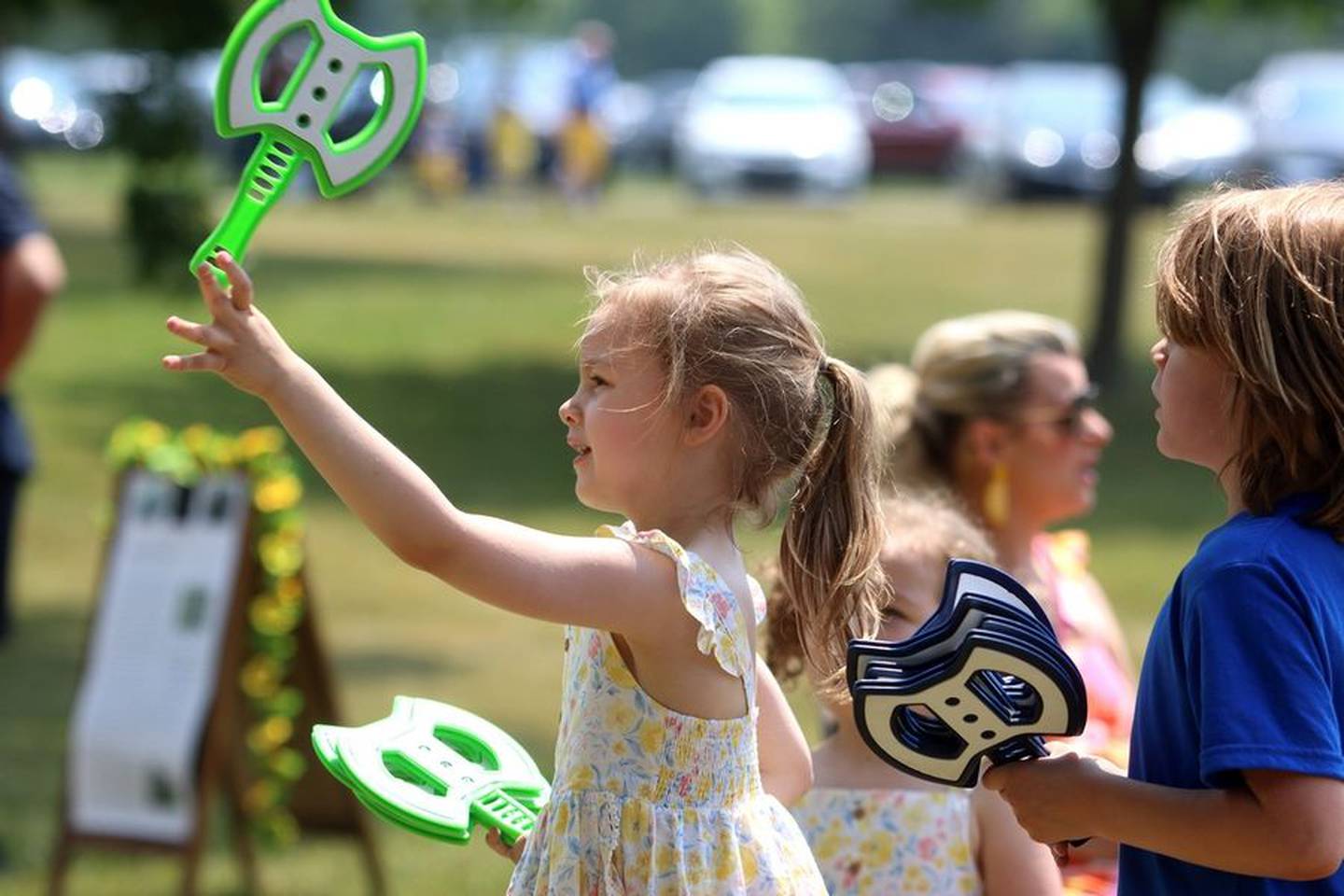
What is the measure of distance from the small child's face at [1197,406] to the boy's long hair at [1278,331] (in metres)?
0.01

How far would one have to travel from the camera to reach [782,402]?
2.43 metres

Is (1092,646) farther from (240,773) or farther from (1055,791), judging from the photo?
(240,773)

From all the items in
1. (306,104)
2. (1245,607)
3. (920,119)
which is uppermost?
(920,119)

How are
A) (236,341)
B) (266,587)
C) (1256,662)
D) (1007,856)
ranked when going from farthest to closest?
(266,587), (1007,856), (236,341), (1256,662)

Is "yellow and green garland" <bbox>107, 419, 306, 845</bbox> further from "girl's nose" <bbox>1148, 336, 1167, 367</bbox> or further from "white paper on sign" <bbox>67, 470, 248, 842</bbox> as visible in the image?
"girl's nose" <bbox>1148, 336, 1167, 367</bbox>

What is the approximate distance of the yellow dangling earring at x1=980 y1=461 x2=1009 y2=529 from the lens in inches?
150

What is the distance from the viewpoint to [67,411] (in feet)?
39.8

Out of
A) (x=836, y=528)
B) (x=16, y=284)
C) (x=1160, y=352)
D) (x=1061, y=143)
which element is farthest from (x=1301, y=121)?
(x=1160, y=352)

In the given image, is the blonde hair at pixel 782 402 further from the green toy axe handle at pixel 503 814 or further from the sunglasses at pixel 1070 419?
the sunglasses at pixel 1070 419

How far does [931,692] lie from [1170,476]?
9364 mm

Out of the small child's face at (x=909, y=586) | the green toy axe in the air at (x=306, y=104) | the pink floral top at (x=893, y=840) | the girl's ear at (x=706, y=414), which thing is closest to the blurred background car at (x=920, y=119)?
the small child's face at (x=909, y=586)

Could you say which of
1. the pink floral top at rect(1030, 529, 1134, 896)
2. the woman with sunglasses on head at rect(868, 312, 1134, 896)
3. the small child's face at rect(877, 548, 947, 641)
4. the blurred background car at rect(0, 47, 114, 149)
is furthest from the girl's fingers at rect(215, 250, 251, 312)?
the blurred background car at rect(0, 47, 114, 149)

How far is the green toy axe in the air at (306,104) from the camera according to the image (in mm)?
2188

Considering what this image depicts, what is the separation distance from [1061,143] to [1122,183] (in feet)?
44.4
